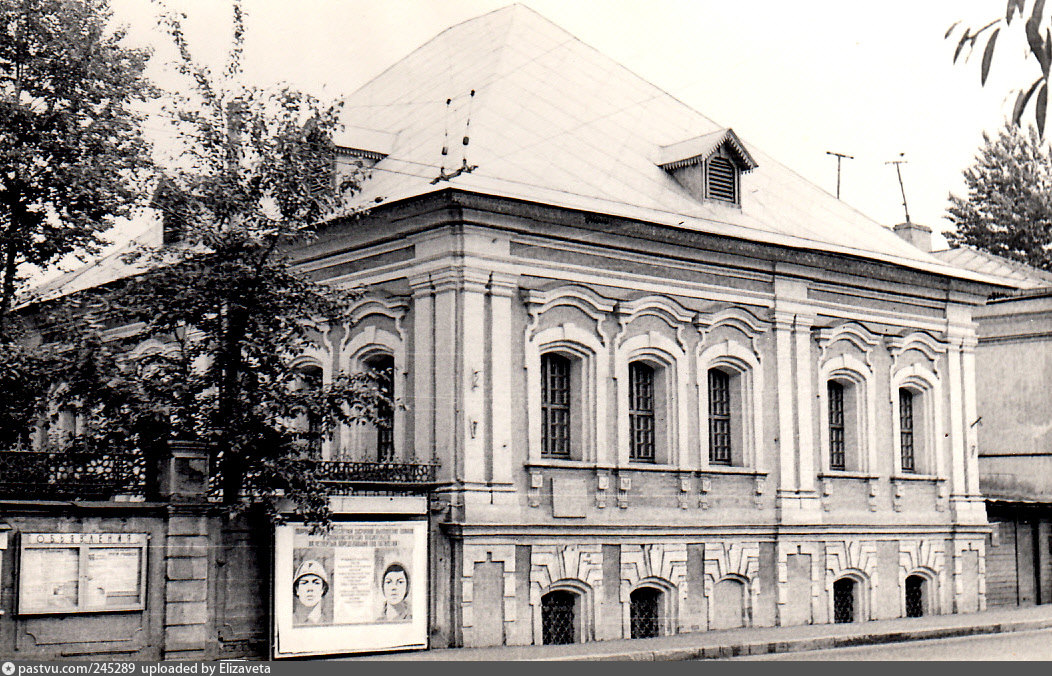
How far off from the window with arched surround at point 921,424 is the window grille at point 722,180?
5585 mm

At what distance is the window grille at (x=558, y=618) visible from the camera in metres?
20.4

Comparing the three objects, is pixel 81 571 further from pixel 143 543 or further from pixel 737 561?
pixel 737 561

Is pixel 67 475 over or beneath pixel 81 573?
over

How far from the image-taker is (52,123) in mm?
23797

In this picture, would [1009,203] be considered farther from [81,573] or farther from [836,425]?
[81,573]

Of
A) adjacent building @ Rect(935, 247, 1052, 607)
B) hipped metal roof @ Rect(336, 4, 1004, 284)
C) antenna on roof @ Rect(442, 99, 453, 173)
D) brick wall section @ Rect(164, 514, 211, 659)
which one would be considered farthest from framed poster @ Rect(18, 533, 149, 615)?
adjacent building @ Rect(935, 247, 1052, 607)

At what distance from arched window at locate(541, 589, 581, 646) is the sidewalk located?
1.59ft

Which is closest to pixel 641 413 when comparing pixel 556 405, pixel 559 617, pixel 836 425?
pixel 556 405

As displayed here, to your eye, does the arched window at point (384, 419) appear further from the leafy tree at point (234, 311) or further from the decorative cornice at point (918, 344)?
the decorative cornice at point (918, 344)

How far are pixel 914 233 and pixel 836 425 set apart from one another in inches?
347

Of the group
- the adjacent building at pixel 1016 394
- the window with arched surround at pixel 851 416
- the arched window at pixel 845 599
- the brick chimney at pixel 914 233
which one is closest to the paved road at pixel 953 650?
the arched window at pixel 845 599

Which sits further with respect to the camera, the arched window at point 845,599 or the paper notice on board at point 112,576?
the arched window at point 845,599

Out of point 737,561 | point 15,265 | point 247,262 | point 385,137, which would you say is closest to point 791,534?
point 737,561

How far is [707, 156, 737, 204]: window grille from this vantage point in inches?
949
